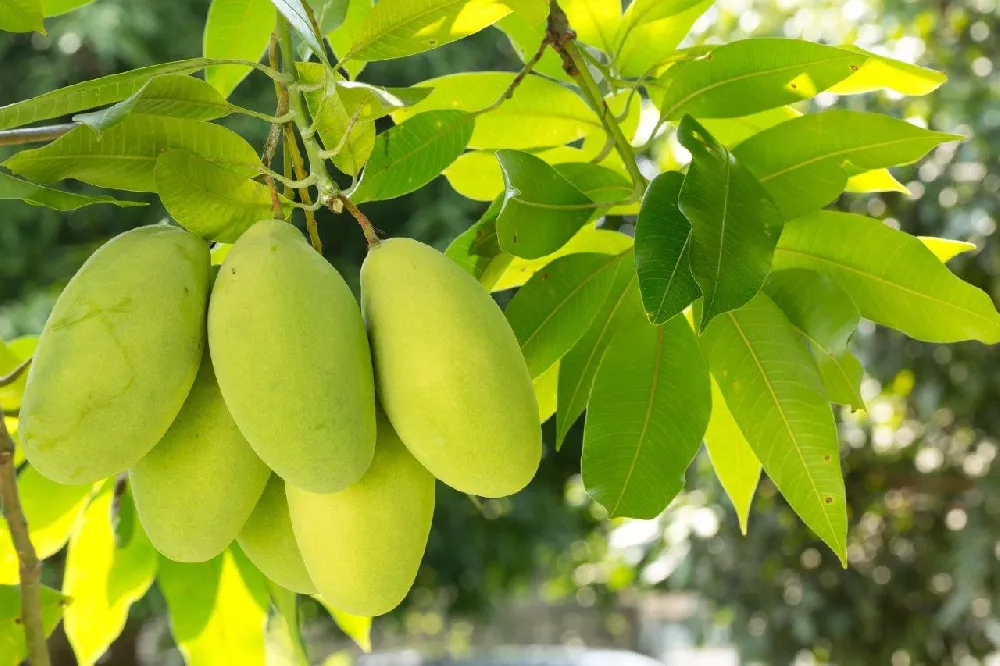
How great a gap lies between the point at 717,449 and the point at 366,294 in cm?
38

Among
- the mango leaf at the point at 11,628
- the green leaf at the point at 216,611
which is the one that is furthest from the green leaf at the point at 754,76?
the mango leaf at the point at 11,628

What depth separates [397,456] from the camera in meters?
0.55

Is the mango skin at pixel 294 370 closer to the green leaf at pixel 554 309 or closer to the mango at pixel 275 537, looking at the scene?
the mango at pixel 275 537

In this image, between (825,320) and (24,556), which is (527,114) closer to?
(825,320)

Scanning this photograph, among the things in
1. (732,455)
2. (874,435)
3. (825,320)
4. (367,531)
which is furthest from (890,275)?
(874,435)

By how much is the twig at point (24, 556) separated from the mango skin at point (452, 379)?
1.10 feet

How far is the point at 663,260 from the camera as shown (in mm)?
540

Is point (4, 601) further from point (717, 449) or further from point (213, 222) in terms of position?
point (717, 449)

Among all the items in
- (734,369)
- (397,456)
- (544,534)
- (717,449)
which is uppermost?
(397,456)

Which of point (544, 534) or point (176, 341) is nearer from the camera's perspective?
point (176, 341)

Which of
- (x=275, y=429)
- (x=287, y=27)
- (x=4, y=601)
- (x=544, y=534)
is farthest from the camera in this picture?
Result: (x=544, y=534)

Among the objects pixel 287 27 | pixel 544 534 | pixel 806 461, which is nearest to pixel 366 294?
pixel 287 27

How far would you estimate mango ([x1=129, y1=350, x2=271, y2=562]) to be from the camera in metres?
0.54

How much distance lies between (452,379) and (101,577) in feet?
1.82
